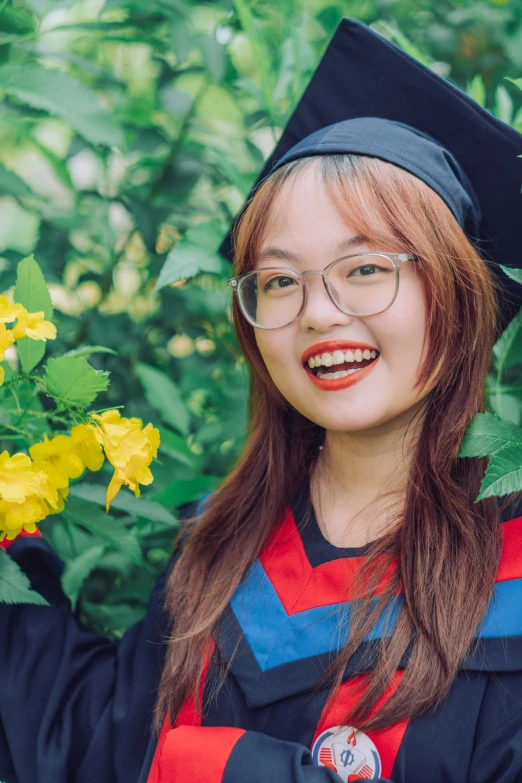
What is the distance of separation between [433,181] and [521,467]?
17.4 inches

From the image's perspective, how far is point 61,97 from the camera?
1521 millimetres

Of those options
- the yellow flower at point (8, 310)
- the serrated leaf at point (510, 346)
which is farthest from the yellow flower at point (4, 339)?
the serrated leaf at point (510, 346)

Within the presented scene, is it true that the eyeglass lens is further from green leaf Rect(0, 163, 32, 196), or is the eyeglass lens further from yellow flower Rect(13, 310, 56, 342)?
green leaf Rect(0, 163, 32, 196)

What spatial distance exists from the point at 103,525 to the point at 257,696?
0.37m

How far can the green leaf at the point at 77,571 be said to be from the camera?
153 cm

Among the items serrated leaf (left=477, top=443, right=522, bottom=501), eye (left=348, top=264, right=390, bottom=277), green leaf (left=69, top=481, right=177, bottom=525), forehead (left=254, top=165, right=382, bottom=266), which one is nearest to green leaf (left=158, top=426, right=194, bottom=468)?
green leaf (left=69, top=481, right=177, bottom=525)

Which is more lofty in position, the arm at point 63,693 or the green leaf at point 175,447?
the green leaf at point 175,447

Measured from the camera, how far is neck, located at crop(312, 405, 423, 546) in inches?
53.2

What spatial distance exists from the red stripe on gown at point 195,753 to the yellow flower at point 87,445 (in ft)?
1.33

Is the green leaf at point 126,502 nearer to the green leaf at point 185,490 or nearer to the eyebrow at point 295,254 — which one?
the green leaf at point 185,490

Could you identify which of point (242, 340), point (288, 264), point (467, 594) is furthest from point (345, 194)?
point (467, 594)

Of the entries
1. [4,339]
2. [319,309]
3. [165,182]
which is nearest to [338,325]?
A: [319,309]

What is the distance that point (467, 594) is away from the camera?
1.19m

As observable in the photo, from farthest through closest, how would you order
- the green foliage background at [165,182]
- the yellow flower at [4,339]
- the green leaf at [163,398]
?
the green leaf at [163,398], the green foliage background at [165,182], the yellow flower at [4,339]
